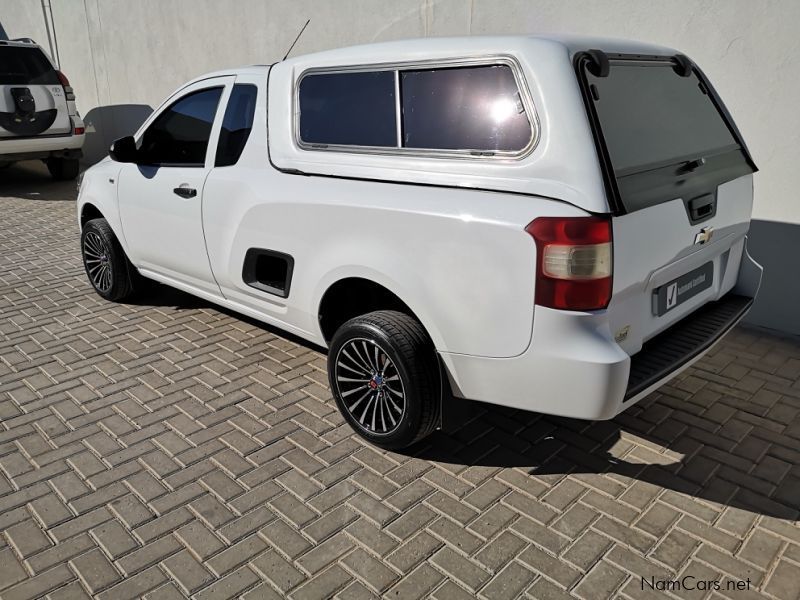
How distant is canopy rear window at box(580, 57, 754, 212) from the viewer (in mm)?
2660

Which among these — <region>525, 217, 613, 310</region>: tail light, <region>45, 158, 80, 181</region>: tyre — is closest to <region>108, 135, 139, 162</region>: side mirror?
<region>525, 217, 613, 310</region>: tail light

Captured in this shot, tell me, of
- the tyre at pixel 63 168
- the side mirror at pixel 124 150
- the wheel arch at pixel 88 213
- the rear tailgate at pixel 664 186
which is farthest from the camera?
the tyre at pixel 63 168

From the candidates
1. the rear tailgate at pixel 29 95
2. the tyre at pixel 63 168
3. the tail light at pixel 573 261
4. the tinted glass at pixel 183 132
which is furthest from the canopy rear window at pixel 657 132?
the tyre at pixel 63 168

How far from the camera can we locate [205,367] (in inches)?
170

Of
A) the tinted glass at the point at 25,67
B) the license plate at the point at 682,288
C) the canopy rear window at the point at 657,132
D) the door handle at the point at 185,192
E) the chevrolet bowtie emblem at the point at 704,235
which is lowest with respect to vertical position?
the license plate at the point at 682,288

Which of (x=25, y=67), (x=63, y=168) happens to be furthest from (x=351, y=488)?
(x=63, y=168)

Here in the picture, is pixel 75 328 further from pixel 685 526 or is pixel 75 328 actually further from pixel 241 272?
pixel 685 526

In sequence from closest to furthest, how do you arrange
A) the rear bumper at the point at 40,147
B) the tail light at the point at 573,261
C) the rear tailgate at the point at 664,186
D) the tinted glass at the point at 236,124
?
1. the tail light at the point at 573,261
2. the rear tailgate at the point at 664,186
3. the tinted glass at the point at 236,124
4. the rear bumper at the point at 40,147

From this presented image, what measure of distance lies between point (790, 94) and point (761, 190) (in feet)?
2.15

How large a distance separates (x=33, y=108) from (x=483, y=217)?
30.6 ft

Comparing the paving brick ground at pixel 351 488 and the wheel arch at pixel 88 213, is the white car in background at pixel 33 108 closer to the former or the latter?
the wheel arch at pixel 88 213

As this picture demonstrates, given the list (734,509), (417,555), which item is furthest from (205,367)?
(734,509)

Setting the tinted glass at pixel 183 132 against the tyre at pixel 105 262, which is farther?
the tyre at pixel 105 262

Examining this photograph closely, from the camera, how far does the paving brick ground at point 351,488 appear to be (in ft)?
8.46
